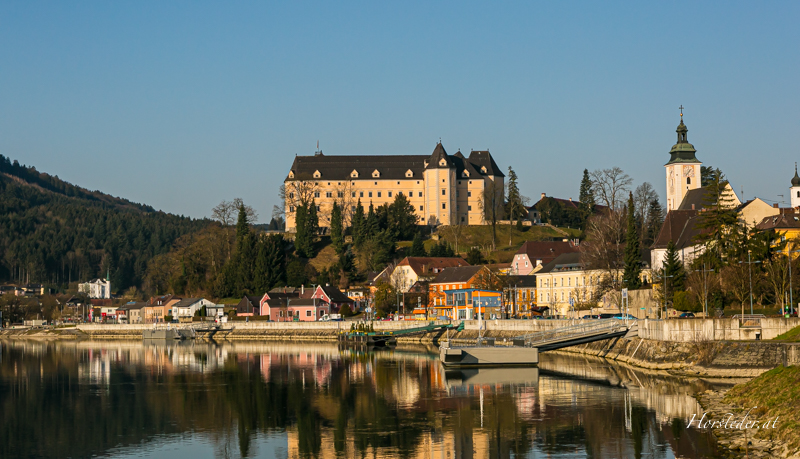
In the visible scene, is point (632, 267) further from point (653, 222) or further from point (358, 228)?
point (358, 228)

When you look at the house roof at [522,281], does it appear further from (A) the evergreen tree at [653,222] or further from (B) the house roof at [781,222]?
(B) the house roof at [781,222]

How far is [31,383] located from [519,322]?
30.9 m

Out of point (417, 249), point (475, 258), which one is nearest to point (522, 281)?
point (475, 258)

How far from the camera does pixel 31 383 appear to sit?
1793 inches

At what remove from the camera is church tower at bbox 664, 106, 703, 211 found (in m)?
94.7

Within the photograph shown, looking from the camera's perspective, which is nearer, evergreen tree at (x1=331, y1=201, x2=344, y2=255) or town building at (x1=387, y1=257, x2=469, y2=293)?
town building at (x1=387, y1=257, x2=469, y2=293)

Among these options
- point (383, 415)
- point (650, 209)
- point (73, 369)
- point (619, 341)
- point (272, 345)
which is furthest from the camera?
point (650, 209)

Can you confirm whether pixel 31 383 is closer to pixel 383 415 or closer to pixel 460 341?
pixel 383 415

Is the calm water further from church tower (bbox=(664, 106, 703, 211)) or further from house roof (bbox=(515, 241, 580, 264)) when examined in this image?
church tower (bbox=(664, 106, 703, 211))

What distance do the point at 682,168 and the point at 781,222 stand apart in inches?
1471

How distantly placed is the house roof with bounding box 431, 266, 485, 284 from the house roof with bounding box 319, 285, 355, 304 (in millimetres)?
9736

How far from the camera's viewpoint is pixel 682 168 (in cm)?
9481

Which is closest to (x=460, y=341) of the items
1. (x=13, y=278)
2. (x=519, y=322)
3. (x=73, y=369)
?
(x=519, y=322)

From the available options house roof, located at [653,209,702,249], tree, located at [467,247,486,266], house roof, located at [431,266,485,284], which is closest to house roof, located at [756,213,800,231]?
house roof, located at [653,209,702,249]
